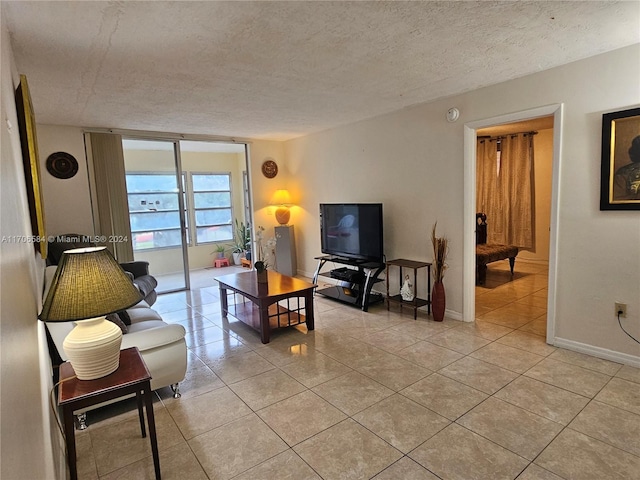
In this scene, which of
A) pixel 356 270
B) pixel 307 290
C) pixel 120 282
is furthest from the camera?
pixel 356 270

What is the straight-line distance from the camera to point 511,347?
3182 millimetres

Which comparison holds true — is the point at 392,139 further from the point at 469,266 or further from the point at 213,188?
the point at 213,188

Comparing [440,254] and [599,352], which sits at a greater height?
[440,254]

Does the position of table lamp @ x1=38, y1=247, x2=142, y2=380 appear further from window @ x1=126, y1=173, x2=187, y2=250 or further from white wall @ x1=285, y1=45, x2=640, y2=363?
window @ x1=126, y1=173, x2=187, y2=250

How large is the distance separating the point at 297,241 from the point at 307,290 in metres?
2.80

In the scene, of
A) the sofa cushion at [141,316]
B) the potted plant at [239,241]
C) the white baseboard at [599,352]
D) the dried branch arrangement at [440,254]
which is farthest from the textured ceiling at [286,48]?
the potted plant at [239,241]

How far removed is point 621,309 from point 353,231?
2748 mm

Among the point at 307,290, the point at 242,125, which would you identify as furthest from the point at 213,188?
the point at 307,290

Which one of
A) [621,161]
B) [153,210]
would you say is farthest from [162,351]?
[153,210]

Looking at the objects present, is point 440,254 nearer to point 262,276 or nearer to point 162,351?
point 262,276

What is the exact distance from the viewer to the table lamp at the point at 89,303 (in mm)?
1562

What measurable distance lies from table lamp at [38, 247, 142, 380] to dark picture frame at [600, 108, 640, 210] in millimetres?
3275

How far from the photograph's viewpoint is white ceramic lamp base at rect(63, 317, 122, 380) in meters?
1.69

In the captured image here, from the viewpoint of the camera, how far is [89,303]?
62.6 inches
